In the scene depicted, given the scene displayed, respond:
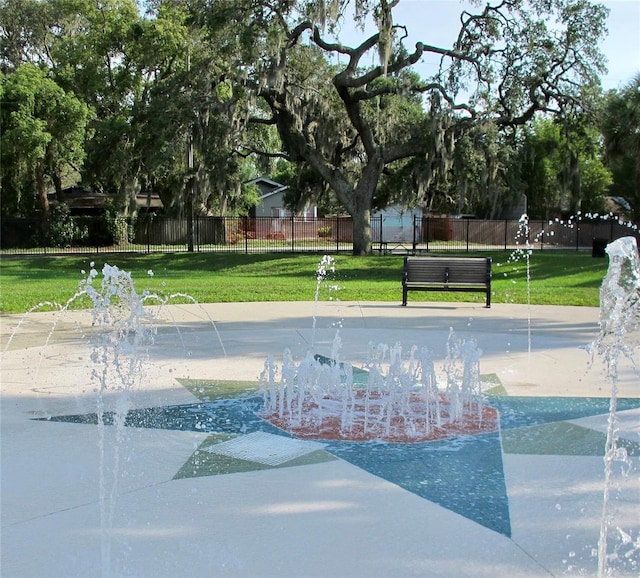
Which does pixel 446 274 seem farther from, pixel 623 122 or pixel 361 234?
pixel 623 122

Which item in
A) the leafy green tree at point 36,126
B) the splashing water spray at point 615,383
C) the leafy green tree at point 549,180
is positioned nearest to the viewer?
the splashing water spray at point 615,383

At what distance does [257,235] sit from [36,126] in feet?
43.0

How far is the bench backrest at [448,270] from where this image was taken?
41.5 ft

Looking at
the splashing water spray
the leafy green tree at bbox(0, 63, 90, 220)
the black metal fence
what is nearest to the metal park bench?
the splashing water spray

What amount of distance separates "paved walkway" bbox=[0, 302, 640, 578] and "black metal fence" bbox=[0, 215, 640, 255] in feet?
87.4

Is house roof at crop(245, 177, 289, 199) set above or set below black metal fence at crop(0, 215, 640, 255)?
above

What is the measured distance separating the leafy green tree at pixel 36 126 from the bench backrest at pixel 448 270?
24044mm

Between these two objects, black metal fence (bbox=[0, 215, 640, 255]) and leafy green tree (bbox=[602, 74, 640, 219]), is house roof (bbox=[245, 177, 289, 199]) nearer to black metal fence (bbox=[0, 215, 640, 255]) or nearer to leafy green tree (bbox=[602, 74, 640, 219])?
black metal fence (bbox=[0, 215, 640, 255])

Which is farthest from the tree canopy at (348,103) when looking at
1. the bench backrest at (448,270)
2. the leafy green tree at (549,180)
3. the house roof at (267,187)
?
the house roof at (267,187)

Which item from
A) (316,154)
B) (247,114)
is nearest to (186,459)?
(247,114)

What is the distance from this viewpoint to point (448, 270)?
503 inches

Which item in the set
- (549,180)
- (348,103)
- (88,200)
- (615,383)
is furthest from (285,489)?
(549,180)

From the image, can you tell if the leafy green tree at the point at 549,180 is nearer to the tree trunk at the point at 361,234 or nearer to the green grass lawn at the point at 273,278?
the tree trunk at the point at 361,234

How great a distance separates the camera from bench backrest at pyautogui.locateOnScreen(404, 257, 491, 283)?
12648 millimetres
